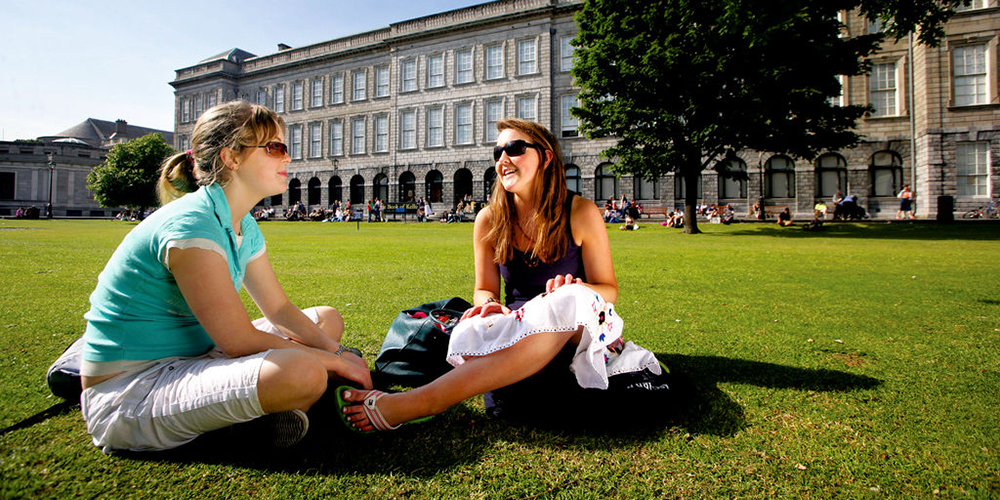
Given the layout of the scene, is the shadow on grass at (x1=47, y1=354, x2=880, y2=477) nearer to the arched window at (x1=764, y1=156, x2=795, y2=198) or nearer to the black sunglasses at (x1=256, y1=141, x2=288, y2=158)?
the black sunglasses at (x1=256, y1=141, x2=288, y2=158)

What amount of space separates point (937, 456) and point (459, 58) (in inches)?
1458

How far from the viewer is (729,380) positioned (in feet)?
9.05

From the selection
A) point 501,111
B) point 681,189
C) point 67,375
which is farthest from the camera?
point 501,111

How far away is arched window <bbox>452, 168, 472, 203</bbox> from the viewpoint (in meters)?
36.0

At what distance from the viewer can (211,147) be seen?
204 centimetres

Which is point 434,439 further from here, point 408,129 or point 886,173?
point 408,129

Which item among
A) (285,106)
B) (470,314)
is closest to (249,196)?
(470,314)

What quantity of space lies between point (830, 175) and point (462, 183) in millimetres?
22837

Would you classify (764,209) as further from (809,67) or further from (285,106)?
(285,106)

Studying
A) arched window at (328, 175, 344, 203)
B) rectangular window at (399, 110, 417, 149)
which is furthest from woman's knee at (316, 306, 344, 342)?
arched window at (328, 175, 344, 203)

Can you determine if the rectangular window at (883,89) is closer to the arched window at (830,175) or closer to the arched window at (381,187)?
the arched window at (830,175)

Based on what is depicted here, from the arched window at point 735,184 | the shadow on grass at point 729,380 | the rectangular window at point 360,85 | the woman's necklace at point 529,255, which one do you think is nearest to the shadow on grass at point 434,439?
the shadow on grass at point 729,380

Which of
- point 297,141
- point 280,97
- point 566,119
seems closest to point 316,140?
point 297,141

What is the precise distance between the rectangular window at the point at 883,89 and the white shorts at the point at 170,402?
34185 millimetres
